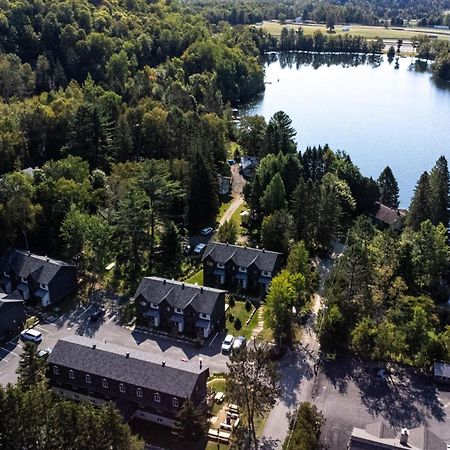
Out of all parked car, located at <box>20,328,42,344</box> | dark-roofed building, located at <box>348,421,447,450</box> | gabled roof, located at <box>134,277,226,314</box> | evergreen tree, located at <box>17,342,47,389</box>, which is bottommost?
parked car, located at <box>20,328,42,344</box>

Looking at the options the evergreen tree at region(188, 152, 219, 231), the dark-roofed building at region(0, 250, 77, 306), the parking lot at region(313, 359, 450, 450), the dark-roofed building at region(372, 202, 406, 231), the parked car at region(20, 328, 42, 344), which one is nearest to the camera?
the parking lot at region(313, 359, 450, 450)

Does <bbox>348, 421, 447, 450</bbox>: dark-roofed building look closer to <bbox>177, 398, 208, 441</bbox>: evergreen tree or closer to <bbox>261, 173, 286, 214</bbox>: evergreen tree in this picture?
<bbox>177, 398, 208, 441</bbox>: evergreen tree

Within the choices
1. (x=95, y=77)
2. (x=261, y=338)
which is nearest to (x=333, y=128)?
(x=95, y=77)

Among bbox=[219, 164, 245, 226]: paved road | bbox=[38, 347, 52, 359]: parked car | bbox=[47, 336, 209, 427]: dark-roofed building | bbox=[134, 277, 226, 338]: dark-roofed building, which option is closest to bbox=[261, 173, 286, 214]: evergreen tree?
bbox=[219, 164, 245, 226]: paved road

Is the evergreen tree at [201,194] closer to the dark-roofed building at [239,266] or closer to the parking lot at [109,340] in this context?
the dark-roofed building at [239,266]

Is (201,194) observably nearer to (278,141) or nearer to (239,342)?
(278,141)
